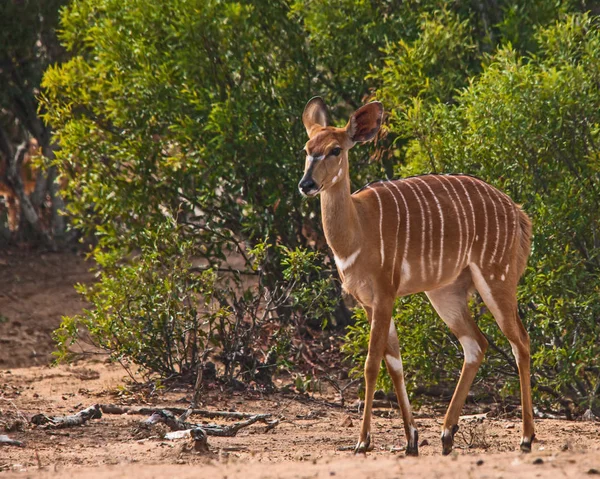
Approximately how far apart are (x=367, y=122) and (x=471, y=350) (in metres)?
1.38

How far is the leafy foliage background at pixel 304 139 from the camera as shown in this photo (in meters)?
6.37

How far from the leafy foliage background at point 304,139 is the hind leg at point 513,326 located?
2.43 ft

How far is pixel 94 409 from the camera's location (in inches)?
244

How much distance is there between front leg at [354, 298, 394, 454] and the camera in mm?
5059

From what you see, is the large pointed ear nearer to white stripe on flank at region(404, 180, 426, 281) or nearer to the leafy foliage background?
A: white stripe on flank at region(404, 180, 426, 281)

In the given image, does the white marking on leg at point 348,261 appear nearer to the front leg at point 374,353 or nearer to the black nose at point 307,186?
the front leg at point 374,353

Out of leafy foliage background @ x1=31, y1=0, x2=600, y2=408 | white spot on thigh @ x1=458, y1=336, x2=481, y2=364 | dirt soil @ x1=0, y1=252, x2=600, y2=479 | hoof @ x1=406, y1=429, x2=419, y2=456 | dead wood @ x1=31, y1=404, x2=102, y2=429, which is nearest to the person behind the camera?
dirt soil @ x1=0, y1=252, x2=600, y2=479

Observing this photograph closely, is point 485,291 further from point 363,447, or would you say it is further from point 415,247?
point 363,447

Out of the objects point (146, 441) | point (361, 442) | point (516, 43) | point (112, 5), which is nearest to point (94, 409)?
point (146, 441)

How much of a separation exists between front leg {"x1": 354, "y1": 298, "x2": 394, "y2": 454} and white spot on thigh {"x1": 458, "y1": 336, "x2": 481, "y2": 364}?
2.15 feet

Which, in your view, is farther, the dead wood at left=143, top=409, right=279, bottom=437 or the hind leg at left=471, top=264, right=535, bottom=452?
the dead wood at left=143, top=409, right=279, bottom=437

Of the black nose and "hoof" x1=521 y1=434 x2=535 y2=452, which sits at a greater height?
the black nose

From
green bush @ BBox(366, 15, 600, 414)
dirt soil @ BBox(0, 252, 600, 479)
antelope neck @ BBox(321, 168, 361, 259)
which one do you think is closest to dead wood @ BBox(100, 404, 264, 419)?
dirt soil @ BBox(0, 252, 600, 479)

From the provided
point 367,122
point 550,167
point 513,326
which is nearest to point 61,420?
point 367,122
